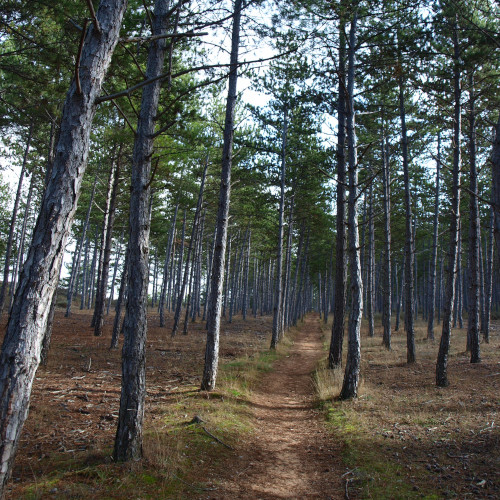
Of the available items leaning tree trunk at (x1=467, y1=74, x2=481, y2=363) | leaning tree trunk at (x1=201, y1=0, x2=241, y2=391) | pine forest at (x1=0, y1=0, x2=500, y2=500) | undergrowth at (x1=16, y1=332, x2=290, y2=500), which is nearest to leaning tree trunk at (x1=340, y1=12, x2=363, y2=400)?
pine forest at (x1=0, y1=0, x2=500, y2=500)

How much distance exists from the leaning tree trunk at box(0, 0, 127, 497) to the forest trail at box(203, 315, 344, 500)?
2.35 m

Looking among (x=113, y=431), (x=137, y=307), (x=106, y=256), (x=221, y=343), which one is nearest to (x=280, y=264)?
(x=221, y=343)

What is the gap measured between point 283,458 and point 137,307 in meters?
2.93

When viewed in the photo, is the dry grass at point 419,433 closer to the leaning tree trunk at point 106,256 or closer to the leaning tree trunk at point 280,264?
the leaning tree trunk at point 280,264

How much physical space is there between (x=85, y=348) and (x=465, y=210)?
25.5 meters

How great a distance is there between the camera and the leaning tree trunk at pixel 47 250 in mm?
2545

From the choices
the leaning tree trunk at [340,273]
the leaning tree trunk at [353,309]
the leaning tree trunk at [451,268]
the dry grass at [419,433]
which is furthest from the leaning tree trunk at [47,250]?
the leaning tree trunk at [340,273]

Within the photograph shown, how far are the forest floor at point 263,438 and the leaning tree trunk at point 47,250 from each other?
143 centimetres

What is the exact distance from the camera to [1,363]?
2562mm

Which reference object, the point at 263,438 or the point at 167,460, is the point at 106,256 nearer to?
the point at 263,438

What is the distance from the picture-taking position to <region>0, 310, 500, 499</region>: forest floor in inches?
156

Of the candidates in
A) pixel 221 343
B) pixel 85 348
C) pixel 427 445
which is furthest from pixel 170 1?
pixel 221 343

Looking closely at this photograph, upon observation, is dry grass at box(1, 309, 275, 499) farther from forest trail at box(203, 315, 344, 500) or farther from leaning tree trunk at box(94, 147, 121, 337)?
leaning tree trunk at box(94, 147, 121, 337)

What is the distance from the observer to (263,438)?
19.1 feet
